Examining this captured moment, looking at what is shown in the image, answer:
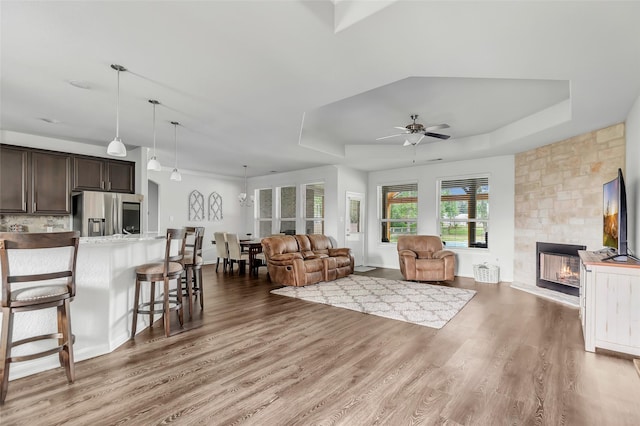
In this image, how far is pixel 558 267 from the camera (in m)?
5.28

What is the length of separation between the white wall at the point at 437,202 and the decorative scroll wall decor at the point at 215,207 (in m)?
4.63

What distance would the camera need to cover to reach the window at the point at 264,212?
9.77 metres

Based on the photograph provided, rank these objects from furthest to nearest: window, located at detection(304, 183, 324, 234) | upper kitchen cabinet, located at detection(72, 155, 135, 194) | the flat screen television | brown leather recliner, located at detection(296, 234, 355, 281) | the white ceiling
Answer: window, located at detection(304, 183, 324, 234) < brown leather recliner, located at detection(296, 234, 355, 281) < upper kitchen cabinet, located at detection(72, 155, 135, 194) < the flat screen television < the white ceiling

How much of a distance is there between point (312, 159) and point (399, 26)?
4.90m

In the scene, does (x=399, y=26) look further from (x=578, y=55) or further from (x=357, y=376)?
(x=357, y=376)

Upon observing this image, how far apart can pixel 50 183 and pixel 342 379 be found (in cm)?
564

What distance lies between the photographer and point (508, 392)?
2277 millimetres

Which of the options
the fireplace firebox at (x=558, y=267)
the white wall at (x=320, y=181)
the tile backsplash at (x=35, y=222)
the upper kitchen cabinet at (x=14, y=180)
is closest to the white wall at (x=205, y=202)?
the white wall at (x=320, y=181)

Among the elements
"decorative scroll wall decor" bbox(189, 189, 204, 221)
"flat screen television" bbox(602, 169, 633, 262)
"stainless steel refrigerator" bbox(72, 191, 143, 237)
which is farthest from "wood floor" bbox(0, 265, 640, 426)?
"decorative scroll wall decor" bbox(189, 189, 204, 221)

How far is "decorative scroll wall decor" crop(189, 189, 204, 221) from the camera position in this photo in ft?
29.4

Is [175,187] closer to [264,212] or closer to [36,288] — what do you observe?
[264,212]

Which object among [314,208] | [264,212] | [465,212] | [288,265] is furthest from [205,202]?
[465,212]

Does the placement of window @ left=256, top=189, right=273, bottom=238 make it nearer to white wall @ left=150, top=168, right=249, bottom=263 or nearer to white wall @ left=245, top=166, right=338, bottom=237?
white wall @ left=245, top=166, right=338, bottom=237

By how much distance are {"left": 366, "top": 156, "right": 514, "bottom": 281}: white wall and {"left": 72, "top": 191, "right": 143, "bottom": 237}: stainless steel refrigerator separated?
18.7 feet
